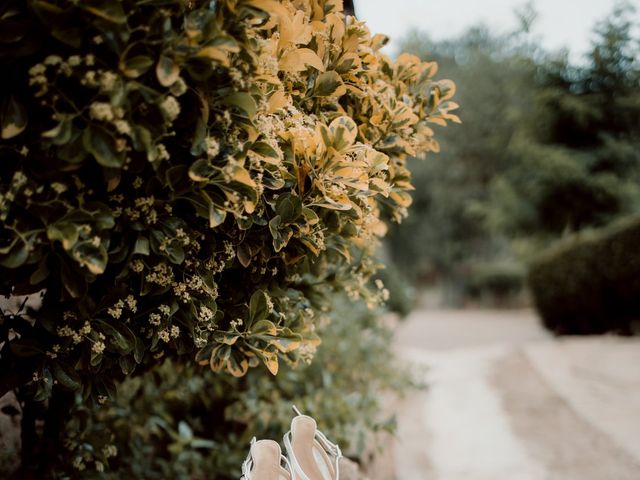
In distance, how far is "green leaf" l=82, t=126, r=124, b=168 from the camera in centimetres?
135

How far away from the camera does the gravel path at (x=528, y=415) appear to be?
432 cm

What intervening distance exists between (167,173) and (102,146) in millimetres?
202

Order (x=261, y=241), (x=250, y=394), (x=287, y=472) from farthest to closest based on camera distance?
(x=250, y=394) → (x=287, y=472) → (x=261, y=241)

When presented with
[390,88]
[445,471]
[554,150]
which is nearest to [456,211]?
[554,150]

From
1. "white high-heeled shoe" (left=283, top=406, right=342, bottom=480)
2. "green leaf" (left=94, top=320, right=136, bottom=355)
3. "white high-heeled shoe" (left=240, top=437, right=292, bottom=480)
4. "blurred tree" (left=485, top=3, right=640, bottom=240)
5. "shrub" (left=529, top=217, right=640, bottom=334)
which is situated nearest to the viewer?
"green leaf" (left=94, top=320, right=136, bottom=355)

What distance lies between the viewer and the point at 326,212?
1933 mm

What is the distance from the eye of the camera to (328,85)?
6.43 ft

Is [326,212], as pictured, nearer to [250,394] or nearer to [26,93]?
[26,93]

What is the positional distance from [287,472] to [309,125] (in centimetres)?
136

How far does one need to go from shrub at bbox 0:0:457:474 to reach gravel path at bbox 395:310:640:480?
308 centimetres

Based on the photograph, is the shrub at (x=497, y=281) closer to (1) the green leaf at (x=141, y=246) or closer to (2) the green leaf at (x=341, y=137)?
(2) the green leaf at (x=341, y=137)

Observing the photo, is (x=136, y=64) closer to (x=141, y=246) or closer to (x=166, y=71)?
(x=166, y=71)

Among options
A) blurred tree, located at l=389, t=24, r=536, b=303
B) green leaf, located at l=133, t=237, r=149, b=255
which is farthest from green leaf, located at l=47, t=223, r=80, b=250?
blurred tree, located at l=389, t=24, r=536, b=303

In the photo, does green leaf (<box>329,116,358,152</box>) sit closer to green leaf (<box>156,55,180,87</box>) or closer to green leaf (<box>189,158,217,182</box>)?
green leaf (<box>189,158,217,182</box>)
